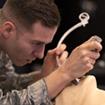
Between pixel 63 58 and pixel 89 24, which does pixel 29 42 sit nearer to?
pixel 63 58

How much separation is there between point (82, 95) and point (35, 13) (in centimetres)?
32

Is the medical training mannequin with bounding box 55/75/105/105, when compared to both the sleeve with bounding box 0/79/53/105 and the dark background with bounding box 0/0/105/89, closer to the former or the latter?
the sleeve with bounding box 0/79/53/105

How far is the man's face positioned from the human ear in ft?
0.06

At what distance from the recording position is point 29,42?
1.31 meters

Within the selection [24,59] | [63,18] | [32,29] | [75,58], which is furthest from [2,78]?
[63,18]

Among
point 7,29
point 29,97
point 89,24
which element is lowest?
point 89,24

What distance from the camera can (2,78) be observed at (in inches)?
55.1

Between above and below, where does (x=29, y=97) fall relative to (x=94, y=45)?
below

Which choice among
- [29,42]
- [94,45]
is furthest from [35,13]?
[94,45]

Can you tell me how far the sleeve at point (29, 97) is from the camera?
3.88ft

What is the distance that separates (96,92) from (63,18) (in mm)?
1406

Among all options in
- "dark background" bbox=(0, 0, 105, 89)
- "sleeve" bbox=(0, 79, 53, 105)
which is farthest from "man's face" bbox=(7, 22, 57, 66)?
"dark background" bbox=(0, 0, 105, 89)

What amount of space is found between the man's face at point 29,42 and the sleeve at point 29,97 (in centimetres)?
17

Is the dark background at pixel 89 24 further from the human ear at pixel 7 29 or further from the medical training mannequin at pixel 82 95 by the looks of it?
the medical training mannequin at pixel 82 95
